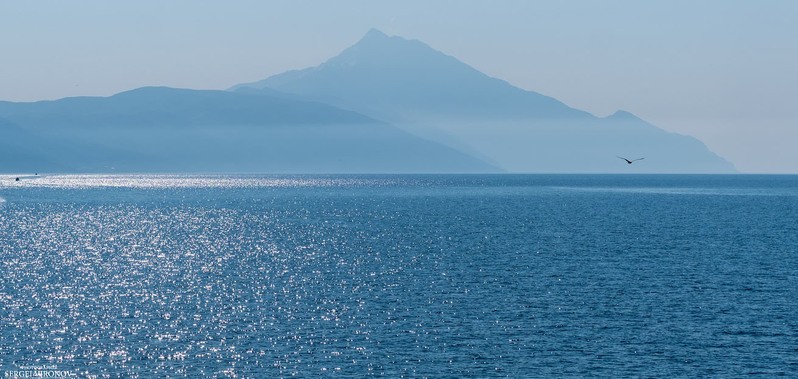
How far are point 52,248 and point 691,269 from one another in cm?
8074

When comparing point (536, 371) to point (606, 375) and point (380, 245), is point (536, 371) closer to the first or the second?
point (606, 375)

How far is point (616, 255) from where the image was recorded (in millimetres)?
125188

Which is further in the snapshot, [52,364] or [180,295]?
[180,295]

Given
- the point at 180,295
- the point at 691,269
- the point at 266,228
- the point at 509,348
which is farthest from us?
the point at 266,228

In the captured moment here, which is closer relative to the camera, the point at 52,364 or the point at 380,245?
the point at 52,364

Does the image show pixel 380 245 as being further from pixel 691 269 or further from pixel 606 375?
pixel 606 375

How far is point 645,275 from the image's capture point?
105 meters

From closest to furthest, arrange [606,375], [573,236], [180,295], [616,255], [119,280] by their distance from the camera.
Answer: [606,375] → [180,295] → [119,280] → [616,255] → [573,236]

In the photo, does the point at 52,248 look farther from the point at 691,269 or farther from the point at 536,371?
the point at 536,371

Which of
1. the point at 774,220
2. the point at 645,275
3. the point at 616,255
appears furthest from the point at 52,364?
the point at 774,220

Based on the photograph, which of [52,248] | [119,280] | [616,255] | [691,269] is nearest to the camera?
[119,280]

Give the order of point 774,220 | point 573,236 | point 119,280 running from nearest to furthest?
point 119,280 → point 573,236 → point 774,220

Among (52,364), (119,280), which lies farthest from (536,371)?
(119,280)

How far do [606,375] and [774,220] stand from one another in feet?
482
